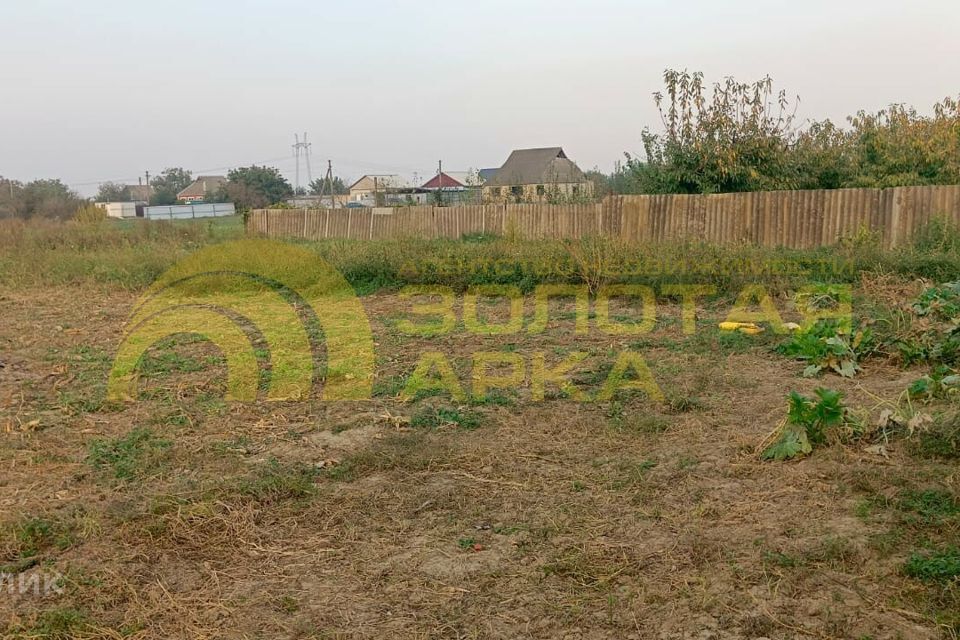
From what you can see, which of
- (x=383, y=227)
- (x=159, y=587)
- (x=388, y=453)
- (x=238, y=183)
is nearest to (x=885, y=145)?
(x=383, y=227)

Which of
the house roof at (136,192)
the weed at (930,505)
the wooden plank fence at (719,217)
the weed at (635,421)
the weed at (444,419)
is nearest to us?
the weed at (930,505)

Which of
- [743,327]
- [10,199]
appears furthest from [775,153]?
[10,199]

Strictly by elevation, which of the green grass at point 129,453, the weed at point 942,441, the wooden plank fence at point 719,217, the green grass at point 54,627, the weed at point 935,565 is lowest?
the green grass at point 54,627

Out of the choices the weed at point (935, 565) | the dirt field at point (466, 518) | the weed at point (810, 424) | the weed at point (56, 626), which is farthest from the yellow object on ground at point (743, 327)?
the weed at point (56, 626)

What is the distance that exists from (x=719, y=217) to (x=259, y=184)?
34144 millimetres

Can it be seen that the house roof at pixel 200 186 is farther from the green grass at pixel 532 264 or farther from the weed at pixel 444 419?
the weed at pixel 444 419

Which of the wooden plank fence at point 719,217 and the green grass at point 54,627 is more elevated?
the wooden plank fence at point 719,217

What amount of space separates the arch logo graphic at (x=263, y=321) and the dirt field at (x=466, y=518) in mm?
547

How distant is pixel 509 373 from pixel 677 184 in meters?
9.31

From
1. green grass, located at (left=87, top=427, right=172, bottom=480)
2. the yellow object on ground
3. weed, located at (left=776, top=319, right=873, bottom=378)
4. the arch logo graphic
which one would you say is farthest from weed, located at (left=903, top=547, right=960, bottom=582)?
the yellow object on ground

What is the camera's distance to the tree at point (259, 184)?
136ft

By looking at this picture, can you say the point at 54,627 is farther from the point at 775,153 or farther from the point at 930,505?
the point at 775,153

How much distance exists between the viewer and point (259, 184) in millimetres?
42375

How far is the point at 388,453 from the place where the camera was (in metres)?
4.33
